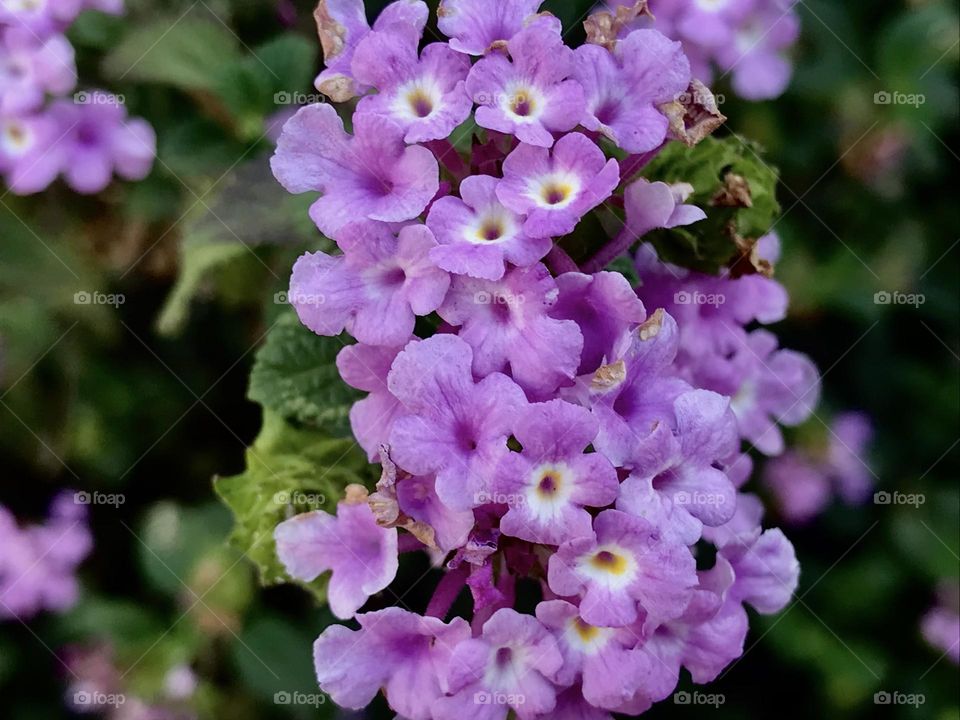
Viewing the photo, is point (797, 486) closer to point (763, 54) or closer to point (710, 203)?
point (763, 54)

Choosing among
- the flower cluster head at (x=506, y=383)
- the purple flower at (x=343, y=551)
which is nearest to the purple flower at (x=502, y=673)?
the flower cluster head at (x=506, y=383)

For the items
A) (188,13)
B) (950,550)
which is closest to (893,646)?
(950,550)

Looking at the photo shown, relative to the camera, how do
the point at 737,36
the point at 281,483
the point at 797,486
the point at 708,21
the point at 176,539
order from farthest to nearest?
1. the point at 797,486
2. the point at 176,539
3. the point at 737,36
4. the point at 708,21
5. the point at 281,483

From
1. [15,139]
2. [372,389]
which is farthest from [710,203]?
[15,139]

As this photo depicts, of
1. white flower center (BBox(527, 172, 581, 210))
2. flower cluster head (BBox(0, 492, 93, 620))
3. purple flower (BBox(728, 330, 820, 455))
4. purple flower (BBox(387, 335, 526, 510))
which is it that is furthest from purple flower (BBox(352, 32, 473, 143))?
flower cluster head (BBox(0, 492, 93, 620))

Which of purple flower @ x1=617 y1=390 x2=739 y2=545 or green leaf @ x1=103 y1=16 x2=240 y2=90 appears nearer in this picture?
purple flower @ x1=617 y1=390 x2=739 y2=545

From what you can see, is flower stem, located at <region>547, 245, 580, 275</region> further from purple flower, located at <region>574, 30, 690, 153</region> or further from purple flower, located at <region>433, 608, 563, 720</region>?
purple flower, located at <region>433, 608, 563, 720</region>

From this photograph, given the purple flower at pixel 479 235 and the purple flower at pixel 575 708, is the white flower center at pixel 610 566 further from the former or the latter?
the purple flower at pixel 479 235

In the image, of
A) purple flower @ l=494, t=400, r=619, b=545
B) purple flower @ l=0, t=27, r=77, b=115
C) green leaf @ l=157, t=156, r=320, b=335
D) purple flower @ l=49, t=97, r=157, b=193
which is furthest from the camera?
purple flower @ l=49, t=97, r=157, b=193
